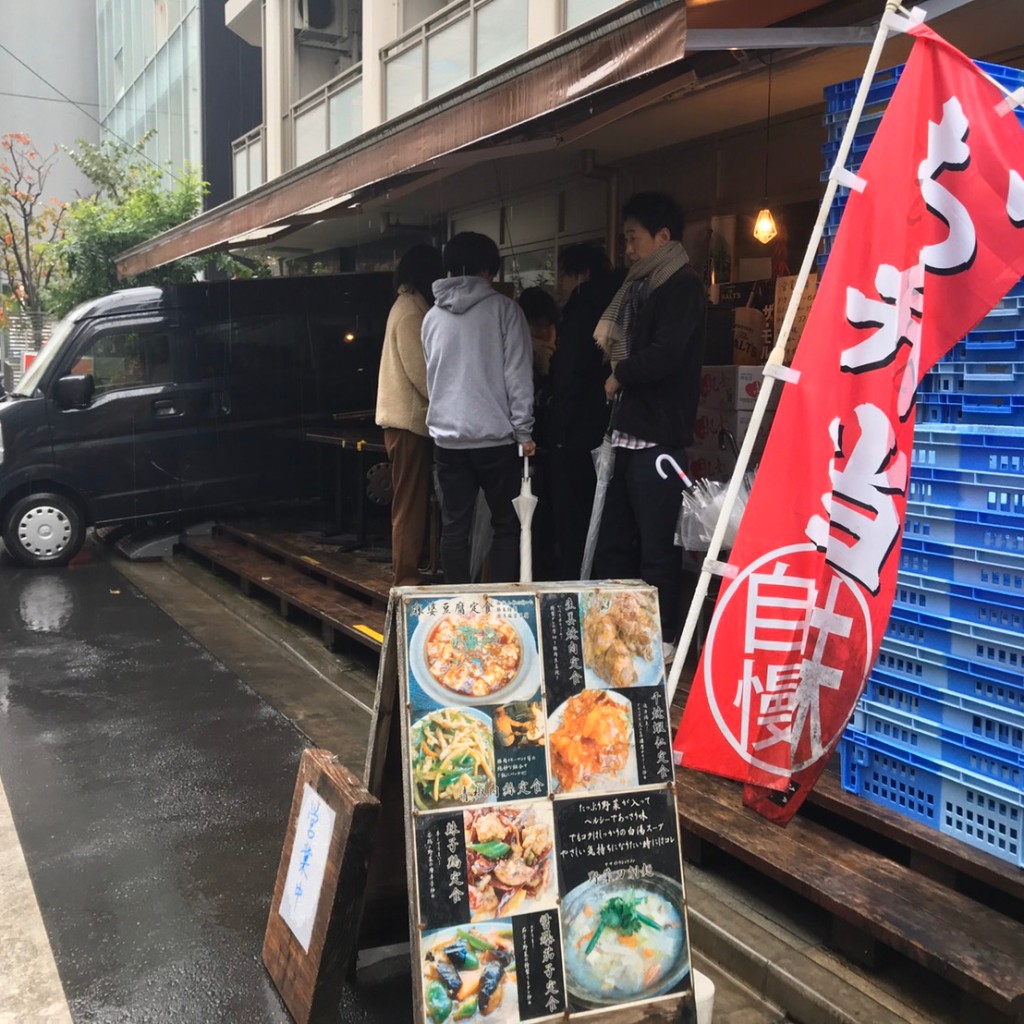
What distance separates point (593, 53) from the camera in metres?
3.57

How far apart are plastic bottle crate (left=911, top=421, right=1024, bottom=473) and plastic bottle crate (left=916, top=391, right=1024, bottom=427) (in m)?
0.05

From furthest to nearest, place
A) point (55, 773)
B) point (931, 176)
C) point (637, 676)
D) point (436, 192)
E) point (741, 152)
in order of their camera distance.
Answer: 1. point (436, 192)
2. point (741, 152)
3. point (55, 773)
4. point (931, 176)
5. point (637, 676)

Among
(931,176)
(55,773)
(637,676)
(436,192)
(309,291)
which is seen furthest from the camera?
(309,291)

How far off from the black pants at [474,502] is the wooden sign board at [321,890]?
7.85ft

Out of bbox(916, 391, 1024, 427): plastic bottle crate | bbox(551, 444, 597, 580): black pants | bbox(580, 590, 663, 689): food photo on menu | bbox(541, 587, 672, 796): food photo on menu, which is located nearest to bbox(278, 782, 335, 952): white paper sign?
bbox(541, 587, 672, 796): food photo on menu

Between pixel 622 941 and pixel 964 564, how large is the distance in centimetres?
153

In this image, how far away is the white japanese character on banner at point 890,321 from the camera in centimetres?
285

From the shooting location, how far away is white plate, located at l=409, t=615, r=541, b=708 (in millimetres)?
2477

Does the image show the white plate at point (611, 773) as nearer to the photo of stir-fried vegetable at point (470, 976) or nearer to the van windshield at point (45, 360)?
the photo of stir-fried vegetable at point (470, 976)

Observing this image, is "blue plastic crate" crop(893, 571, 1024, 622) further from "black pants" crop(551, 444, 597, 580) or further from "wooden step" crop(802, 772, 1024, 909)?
"black pants" crop(551, 444, 597, 580)

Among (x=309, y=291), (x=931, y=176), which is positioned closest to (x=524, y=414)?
(x=931, y=176)

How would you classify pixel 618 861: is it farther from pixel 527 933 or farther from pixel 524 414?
pixel 524 414

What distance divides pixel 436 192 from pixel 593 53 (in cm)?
536

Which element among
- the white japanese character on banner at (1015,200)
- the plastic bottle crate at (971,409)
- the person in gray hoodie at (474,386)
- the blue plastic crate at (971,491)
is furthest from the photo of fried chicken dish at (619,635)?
the person in gray hoodie at (474,386)
